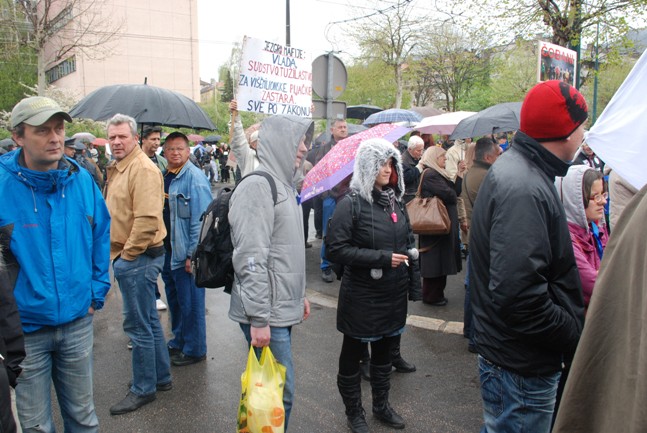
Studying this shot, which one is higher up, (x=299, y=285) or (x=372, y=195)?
(x=372, y=195)

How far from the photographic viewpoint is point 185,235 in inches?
177

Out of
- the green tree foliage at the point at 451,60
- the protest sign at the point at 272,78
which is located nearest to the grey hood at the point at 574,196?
the protest sign at the point at 272,78

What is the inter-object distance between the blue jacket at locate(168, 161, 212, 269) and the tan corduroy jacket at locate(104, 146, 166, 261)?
0.52m

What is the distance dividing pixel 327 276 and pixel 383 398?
3898 mm

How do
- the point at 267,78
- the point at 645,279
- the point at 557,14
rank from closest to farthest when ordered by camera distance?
the point at 645,279, the point at 267,78, the point at 557,14

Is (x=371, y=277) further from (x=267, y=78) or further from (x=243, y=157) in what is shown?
(x=267, y=78)

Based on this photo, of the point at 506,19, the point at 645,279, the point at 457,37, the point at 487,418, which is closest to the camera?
the point at 645,279

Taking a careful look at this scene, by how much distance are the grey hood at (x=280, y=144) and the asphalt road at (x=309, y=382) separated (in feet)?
6.16

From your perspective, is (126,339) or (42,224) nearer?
(42,224)

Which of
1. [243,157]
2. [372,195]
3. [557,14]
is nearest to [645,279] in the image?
[372,195]

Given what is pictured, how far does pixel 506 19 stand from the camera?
38.6ft

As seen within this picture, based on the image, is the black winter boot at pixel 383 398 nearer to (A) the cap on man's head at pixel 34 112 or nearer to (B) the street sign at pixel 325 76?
(A) the cap on man's head at pixel 34 112

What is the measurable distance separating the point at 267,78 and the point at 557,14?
7.40 meters

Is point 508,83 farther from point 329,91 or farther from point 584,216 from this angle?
point 584,216
